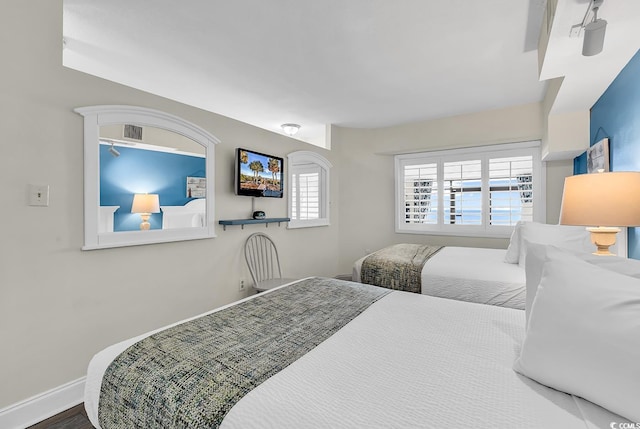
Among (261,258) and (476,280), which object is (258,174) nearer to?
(261,258)

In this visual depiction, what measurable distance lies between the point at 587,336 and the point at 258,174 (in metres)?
2.98

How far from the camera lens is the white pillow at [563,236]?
228 centimetres

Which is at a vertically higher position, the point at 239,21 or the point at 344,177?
the point at 239,21

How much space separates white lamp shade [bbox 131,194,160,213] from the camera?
230cm

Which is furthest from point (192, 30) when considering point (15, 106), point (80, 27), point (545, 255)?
point (545, 255)

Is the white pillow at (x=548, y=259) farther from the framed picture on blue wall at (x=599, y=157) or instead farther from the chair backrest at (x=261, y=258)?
the chair backrest at (x=261, y=258)

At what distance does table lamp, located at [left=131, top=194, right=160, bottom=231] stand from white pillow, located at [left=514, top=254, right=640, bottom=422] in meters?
2.52

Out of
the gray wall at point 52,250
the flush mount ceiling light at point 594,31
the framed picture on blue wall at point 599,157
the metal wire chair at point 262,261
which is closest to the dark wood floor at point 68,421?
the gray wall at point 52,250

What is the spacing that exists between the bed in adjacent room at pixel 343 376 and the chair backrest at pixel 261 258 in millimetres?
1819

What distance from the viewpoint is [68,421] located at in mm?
1752

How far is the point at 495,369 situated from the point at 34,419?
8.24 feet

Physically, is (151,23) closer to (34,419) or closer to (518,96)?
(34,419)

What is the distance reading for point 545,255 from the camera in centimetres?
104

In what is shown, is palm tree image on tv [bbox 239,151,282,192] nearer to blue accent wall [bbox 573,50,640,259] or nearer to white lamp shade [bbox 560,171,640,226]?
white lamp shade [bbox 560,171,640,226]
